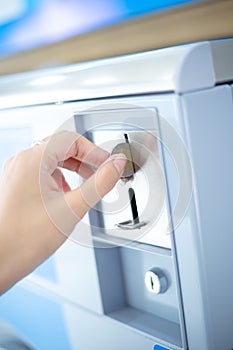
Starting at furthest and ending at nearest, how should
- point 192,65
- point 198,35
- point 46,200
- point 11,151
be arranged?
point 11,151 → point 198,35 → point 46,200 → point 192,65

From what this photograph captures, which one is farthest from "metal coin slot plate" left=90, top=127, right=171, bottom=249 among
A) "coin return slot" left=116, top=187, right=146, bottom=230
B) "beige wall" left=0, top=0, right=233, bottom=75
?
"beige wall" left=0, top=0, right=233, bottom=75

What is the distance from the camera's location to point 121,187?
22.2 inches

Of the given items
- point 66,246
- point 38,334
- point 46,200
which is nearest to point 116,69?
point 46,200

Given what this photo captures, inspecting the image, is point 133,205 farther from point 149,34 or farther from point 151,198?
point 149,34

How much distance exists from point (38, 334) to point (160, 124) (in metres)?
0.52

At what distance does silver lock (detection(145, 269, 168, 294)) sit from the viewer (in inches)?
22.3

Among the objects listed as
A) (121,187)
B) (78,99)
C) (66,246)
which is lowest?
(66,246)

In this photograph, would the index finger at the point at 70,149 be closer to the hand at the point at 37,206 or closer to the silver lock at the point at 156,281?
the hand at the point at 37,206

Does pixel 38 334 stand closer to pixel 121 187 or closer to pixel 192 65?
pixel 121 187

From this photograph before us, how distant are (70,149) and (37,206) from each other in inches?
3.0

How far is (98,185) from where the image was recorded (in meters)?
0.51

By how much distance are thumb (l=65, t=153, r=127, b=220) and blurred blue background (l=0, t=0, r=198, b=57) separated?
0.96ft

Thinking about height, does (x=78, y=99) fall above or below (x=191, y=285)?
above

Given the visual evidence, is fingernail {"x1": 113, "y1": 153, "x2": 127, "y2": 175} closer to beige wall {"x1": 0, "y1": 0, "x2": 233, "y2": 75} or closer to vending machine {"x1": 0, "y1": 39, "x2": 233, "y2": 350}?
vending machine {"x1": 0, "y1": 39, "x2": 233, "y2": 350}
